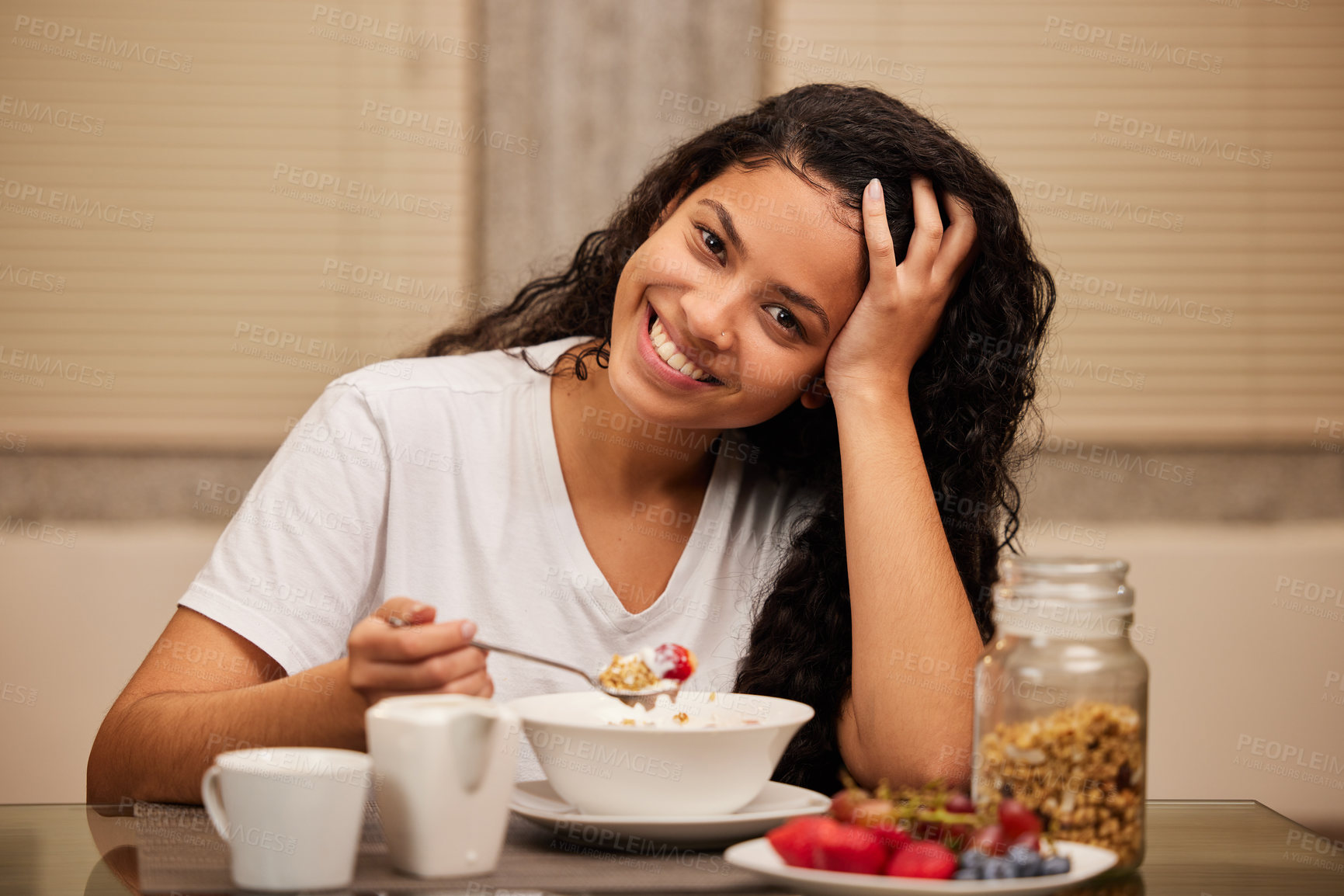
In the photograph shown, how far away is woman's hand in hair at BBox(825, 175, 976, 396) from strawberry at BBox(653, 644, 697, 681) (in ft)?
1.27

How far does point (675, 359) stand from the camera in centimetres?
114

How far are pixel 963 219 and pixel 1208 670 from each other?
1291mm

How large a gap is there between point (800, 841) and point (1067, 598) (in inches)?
9.3

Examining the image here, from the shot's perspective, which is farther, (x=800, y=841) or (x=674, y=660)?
(x=674, y=660)

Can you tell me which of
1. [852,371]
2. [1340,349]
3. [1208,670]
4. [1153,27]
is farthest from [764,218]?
[1340,349]

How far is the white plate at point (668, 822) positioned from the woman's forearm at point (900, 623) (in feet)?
0.65

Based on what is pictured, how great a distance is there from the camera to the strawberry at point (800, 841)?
651mm

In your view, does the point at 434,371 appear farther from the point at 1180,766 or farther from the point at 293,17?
the point at 1180,766
